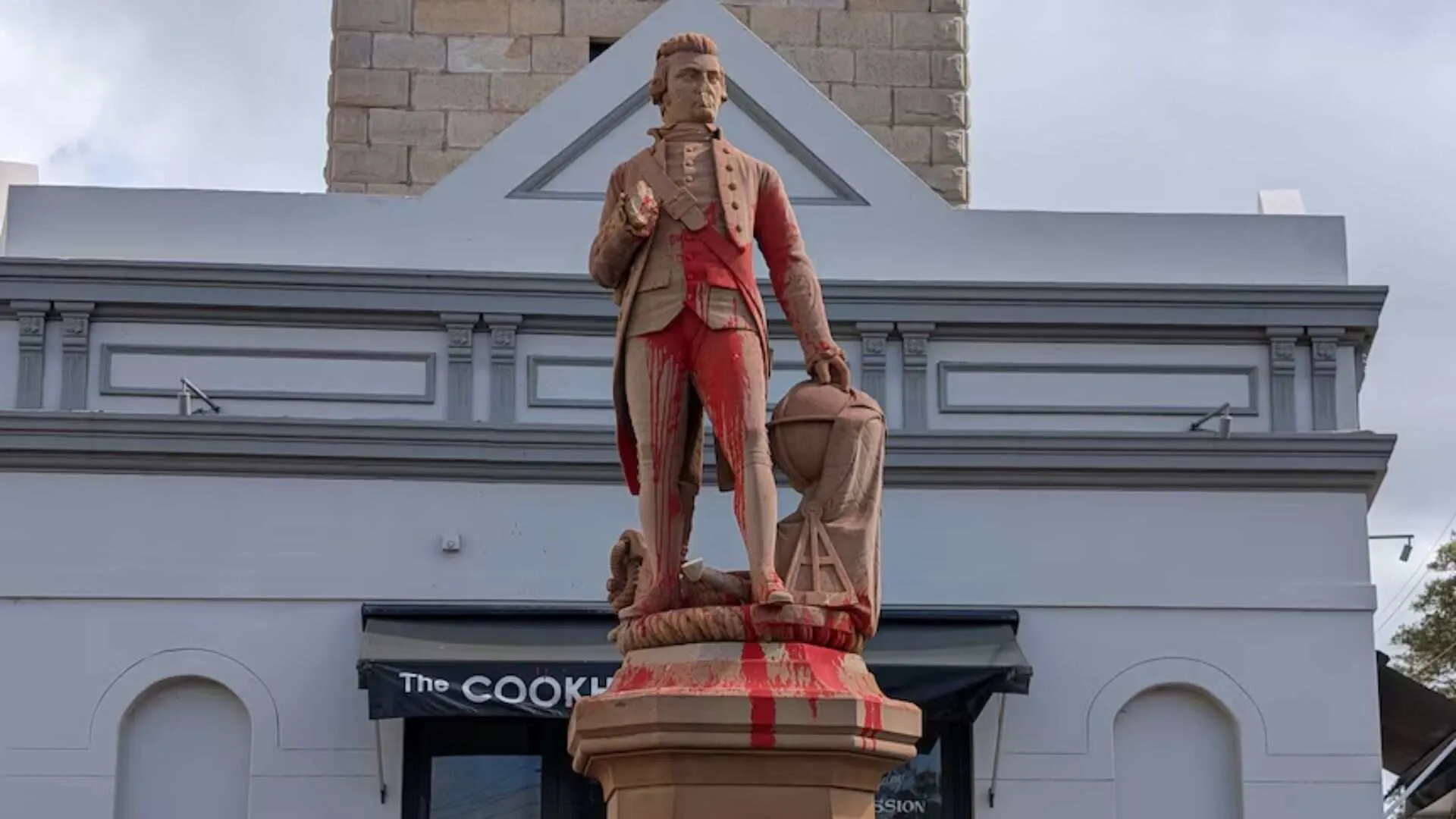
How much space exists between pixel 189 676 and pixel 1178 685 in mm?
6241

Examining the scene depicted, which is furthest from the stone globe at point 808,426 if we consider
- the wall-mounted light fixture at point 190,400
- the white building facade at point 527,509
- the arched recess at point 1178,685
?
the wall-mounted light fixture at point 190,400

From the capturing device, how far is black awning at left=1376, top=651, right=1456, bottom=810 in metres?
16.1

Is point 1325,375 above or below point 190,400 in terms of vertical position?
above

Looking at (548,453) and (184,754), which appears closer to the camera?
(184,754)

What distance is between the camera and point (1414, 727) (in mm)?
16453

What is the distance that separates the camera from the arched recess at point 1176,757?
1477cm

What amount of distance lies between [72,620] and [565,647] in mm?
3099

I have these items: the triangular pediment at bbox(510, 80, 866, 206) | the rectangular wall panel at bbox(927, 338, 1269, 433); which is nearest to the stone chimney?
the triangular pediment at bbox(510, 80, 866, 206)

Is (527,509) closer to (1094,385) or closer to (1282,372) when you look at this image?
(1094,385)

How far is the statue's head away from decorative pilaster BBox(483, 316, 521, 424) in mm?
6397

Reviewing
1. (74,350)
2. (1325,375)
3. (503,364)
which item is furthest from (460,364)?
(1325,375)

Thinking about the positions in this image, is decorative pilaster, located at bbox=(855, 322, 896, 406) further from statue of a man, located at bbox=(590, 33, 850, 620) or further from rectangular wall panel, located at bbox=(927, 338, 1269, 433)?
statue of a man, located at bbox=(590, 33, 850, 620)

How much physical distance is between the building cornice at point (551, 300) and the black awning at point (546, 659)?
1.94 metres

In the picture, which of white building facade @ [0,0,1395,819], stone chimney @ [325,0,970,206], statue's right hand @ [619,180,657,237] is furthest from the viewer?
stone chimney @ [325,0,970,206]
